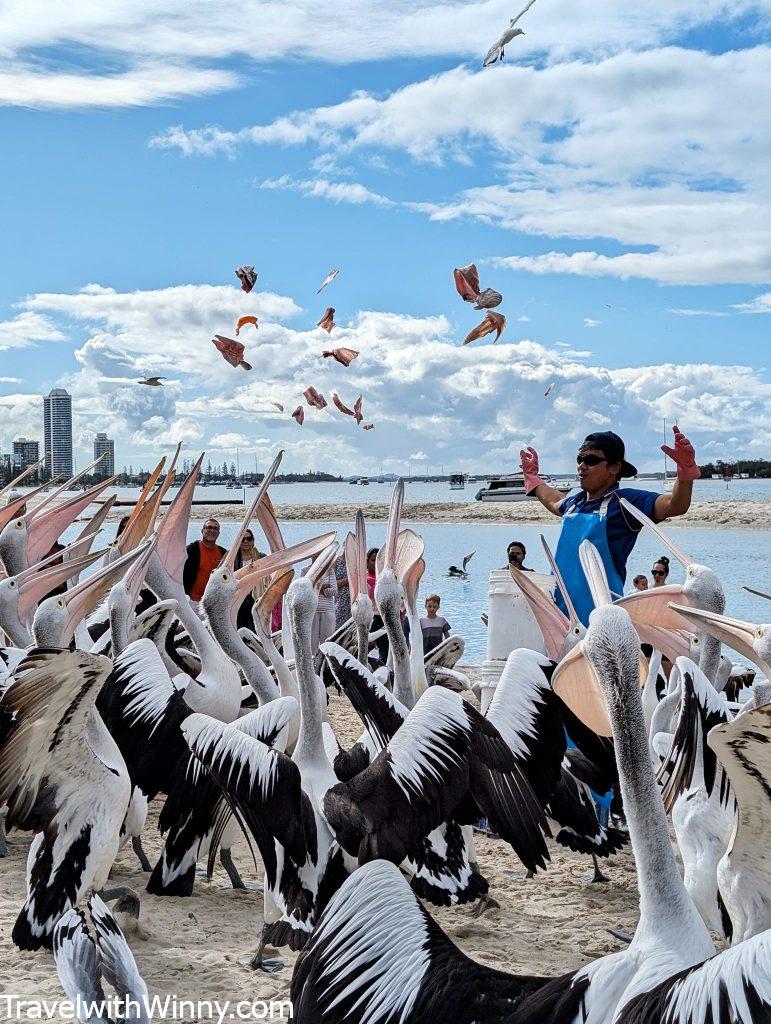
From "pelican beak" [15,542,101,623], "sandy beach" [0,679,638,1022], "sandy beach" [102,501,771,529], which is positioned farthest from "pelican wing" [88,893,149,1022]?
"sandy beach" [102,501,771,529]

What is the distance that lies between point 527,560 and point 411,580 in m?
17.9

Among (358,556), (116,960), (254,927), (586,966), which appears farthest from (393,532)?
(586,966)

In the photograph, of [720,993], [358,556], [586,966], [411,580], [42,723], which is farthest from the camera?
[358,556]

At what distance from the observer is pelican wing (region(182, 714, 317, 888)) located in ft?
10.5

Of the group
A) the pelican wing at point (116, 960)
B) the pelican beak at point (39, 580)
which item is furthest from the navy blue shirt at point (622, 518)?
the pelican beak at point (39, 580)

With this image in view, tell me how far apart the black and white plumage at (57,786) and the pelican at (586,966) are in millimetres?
1283

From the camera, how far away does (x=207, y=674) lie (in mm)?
4891

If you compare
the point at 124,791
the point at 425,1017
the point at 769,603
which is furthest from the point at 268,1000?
the point at 769,603

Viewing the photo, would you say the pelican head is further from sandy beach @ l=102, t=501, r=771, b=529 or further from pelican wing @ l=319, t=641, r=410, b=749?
sandy beach @ l=102, t=501, r=771, b=529

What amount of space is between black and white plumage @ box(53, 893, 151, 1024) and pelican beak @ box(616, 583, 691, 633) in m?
1.96

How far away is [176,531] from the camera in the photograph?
229 inches

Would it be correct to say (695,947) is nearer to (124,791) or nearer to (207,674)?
(124,791)

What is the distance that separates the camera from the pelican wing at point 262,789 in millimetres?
3193

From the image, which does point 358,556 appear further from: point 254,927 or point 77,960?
point 77,960
